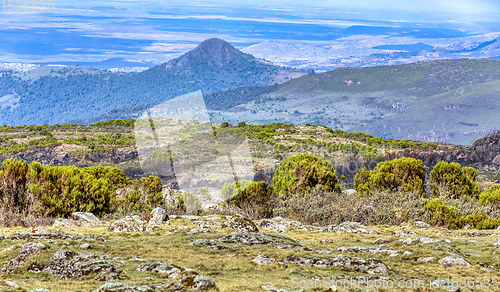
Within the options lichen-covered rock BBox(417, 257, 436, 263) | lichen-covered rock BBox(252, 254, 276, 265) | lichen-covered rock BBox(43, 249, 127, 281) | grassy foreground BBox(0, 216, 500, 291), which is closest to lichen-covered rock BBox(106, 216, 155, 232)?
grassy foreground BBox(0, 216, 500, 291)

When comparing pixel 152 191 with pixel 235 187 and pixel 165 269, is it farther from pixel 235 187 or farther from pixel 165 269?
pixel 165 269

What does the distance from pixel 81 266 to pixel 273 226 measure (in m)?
6.90

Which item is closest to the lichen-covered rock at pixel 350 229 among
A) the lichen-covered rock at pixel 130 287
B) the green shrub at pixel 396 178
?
the green shrub at pixel 396 178

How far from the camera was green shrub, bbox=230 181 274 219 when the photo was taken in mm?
17094

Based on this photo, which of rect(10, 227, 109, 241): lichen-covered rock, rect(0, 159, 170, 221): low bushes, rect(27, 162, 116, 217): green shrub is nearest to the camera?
rect(10, 227, 109, 241): lichen-covered rock

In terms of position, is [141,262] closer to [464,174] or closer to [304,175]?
[304,175]

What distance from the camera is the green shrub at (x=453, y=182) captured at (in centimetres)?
1953

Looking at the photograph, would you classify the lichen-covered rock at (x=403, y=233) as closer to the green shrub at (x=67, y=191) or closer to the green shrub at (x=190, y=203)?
the green shrub at (x=190, y=203)

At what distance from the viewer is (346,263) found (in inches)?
305

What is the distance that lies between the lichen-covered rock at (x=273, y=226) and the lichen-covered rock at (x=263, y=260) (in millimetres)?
4504

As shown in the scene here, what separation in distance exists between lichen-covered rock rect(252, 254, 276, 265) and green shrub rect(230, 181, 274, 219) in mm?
8875

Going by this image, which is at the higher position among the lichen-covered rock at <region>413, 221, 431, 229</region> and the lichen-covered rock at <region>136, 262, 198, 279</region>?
the lichen-covered rock at <region>136, 262, 198, 279</region>

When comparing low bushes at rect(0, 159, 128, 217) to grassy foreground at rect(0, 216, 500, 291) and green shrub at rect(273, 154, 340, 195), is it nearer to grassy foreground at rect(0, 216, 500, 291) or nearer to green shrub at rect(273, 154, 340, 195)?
grassy foreground at rect(0, 216, 500, 291)

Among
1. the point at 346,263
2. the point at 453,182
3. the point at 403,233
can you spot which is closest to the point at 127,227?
the point at 346,263
